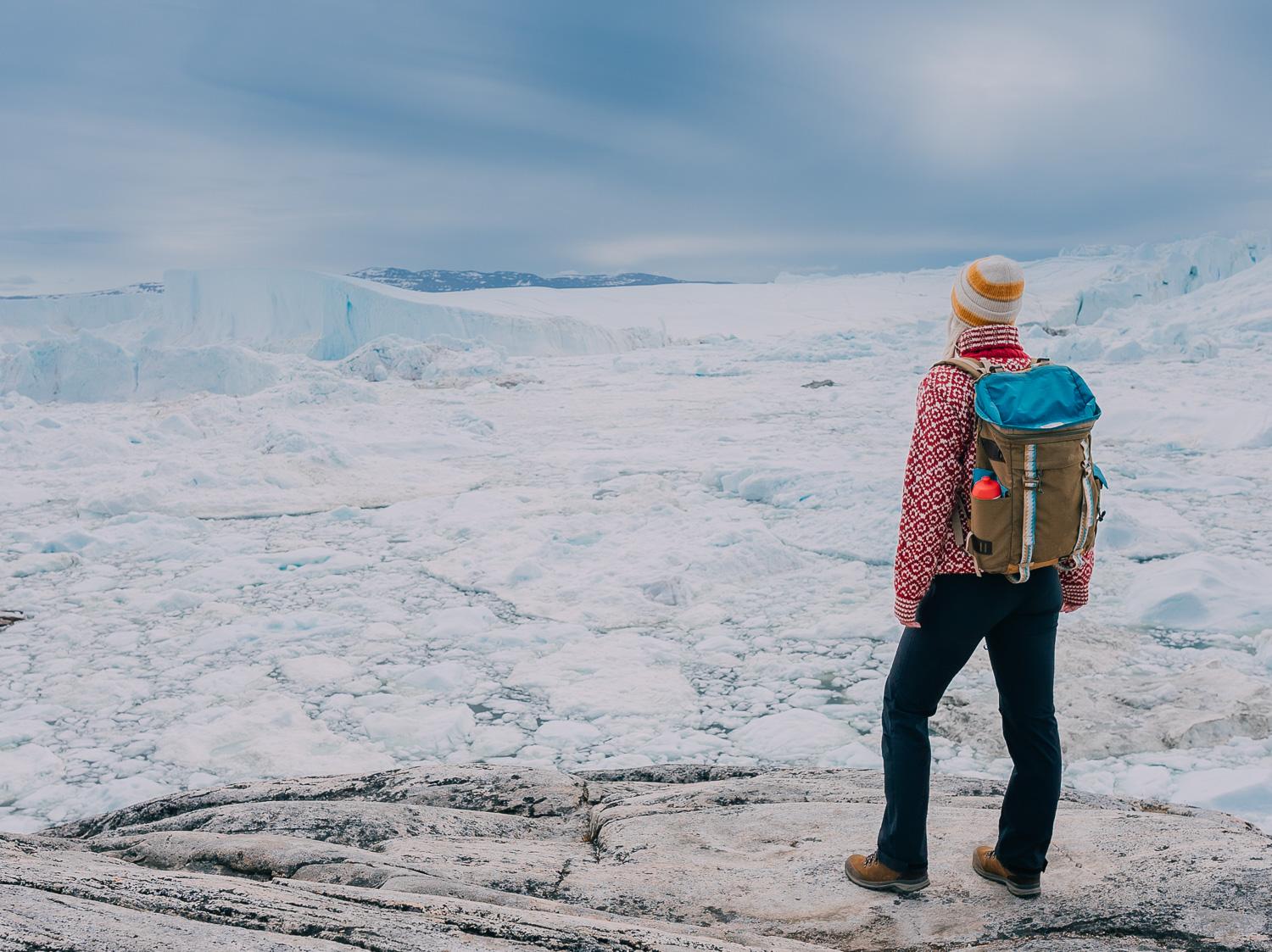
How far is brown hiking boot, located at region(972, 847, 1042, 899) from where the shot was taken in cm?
199

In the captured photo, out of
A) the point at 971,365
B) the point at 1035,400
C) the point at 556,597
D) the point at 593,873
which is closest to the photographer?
the point at 1035,400

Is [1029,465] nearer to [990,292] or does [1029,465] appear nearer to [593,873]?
[990,292]

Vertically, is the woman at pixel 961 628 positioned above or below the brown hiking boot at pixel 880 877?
above

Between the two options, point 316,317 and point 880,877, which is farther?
point 316,317

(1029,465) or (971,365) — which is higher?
(971,365)

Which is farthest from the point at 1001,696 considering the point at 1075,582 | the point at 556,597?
the point at 556,597

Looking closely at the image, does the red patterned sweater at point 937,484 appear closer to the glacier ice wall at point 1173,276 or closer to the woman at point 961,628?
the woman at point 961,628

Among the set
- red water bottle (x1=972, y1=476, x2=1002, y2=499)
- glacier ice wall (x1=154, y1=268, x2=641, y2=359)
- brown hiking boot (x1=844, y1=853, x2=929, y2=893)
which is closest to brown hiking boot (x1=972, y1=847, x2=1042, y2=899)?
brown hiking boot (x1=844, y1=853, x2=929, y2=893)

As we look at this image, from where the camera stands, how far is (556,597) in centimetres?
680

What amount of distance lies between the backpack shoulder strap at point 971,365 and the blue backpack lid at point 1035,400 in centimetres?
3

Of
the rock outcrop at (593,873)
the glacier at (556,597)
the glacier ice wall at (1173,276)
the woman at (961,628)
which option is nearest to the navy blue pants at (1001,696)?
the woman at (961,628)

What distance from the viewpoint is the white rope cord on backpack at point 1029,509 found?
71.2 inches

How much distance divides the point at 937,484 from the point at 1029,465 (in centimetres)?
19

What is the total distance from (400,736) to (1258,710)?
14.1 ft
